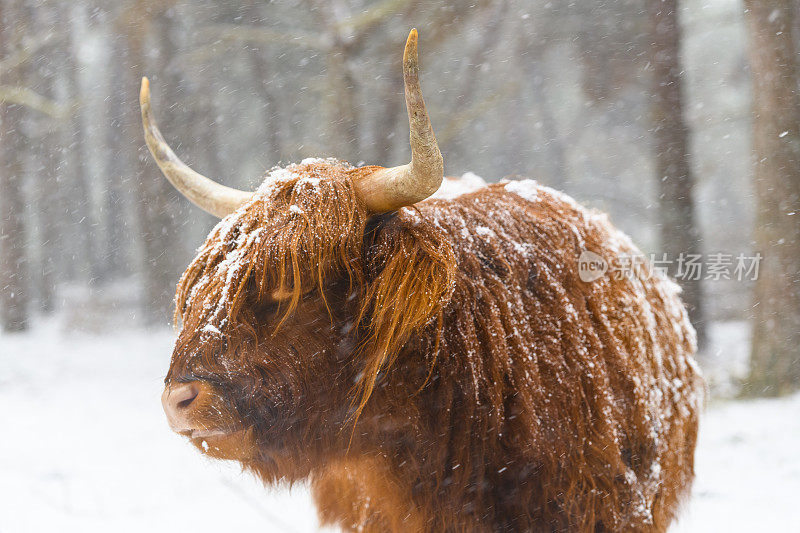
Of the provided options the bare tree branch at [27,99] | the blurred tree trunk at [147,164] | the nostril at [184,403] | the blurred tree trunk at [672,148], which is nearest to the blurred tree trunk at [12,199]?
the bare tree branch at [27,99]

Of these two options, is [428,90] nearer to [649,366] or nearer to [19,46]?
[19,46]

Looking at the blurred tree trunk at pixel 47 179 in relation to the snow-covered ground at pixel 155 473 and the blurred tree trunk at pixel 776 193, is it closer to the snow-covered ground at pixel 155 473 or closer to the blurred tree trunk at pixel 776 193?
the snow-covered ground at pixel 155 473

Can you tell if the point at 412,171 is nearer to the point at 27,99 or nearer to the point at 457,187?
the point at 457,187

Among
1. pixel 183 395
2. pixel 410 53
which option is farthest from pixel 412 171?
pixel 183 395

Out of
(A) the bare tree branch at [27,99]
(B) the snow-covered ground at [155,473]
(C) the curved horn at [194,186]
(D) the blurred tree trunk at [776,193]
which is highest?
(A) the bare tree branch at [27,99]

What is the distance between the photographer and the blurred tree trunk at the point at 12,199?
981 centimetres

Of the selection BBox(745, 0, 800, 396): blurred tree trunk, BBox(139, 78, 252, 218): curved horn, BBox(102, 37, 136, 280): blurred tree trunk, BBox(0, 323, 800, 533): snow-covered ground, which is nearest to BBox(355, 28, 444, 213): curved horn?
BBox(139, 78, 252, 218): curved horn

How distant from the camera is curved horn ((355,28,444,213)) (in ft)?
5.23

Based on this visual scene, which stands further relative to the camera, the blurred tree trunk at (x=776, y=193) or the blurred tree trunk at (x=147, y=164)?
the blurred tree trunk at (x=147, y=164)

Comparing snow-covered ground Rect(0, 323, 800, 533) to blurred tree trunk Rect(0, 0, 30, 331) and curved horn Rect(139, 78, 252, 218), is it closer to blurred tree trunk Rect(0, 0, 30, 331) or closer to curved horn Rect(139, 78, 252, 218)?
curved horn Rect(139, 78, 252, 218)

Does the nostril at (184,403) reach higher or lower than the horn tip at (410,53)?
lower

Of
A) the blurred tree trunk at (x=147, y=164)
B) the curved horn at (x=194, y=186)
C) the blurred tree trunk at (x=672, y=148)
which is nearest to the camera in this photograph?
the curved horn at (x=194, y=186)

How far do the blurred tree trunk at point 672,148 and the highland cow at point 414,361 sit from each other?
16.6 ft

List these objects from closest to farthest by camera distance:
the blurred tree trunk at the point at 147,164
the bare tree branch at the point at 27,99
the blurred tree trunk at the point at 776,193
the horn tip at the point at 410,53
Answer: the horn tip at the point at 410,53 < the blurred tree trunk at the point at 776,193 < the bare tree branch at the point at 27,99 < the blurred tree trunk at the point at 147,164
